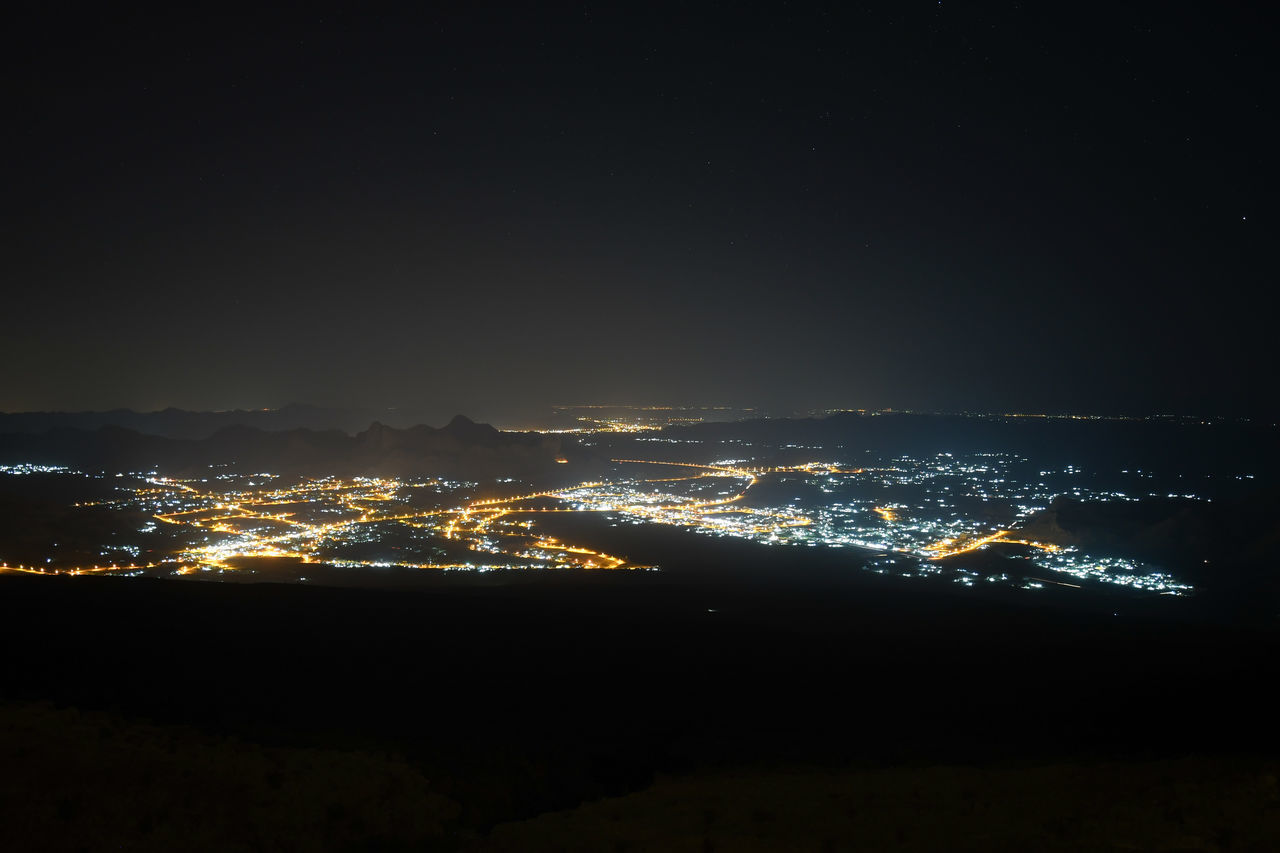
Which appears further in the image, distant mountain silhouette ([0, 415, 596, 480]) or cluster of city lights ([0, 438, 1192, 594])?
distant mountain silhouette ([0, 415, 596, 480])

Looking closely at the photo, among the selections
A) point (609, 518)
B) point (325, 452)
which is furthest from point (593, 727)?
point (325, 452)

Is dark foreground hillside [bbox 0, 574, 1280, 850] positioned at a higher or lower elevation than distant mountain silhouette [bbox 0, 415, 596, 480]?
lower

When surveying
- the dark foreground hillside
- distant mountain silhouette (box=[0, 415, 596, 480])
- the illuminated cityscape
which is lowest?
the illuminated cityscape

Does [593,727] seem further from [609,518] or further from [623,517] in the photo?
[623,517]

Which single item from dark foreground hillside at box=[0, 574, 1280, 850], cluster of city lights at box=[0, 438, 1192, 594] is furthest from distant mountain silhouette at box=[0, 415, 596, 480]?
dark foreground hillside at box=[0, 574, 1280, 850]

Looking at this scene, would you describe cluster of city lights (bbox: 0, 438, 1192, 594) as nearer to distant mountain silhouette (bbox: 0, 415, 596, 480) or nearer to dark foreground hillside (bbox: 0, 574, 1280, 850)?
distant mountain silhouette (bbox: 0, 415, 596, 480)

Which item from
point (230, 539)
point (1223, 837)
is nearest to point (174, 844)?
point (1223, 837)

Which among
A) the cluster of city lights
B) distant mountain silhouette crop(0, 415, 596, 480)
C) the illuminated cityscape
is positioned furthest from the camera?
distant mountain silhouette crop(0, 415, 596, 480)
